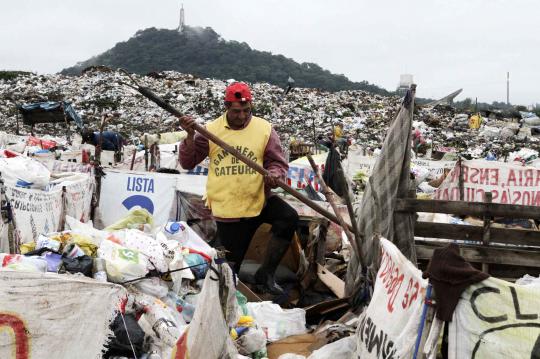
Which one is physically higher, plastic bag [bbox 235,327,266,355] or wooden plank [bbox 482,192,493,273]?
wooden plank [bbox 482,192,493,273]

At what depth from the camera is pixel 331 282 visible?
4.56m

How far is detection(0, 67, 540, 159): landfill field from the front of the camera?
18.3m

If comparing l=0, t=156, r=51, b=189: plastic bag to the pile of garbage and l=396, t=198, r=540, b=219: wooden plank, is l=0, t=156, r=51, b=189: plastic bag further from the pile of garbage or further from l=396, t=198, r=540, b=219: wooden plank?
l=396, t=198, r=540, b=219: wooden plank

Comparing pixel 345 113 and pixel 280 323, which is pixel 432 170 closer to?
pixel 280 323

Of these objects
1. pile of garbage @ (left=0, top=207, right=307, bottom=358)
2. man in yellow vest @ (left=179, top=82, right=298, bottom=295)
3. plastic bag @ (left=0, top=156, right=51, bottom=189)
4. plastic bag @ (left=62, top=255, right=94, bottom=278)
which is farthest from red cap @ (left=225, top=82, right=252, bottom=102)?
plastic bag @ (left=0, top=156, right=51, bottom=189)

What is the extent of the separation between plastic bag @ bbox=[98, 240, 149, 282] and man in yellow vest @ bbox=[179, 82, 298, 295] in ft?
3.19

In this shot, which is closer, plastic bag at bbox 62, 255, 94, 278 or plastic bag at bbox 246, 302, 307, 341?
plastic bag at bbox 62, 255, 94, 278

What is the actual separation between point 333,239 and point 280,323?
Result: 83.6 inches

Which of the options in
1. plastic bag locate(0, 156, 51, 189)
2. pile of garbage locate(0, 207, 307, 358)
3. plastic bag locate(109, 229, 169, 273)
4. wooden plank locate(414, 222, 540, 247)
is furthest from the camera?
plastic bag locate(0, 156, 51, 189)

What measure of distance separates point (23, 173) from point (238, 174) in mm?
2000

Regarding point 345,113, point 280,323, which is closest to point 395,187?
point 280,323

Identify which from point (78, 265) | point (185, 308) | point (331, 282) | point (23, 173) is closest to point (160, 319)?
point (185, 308)

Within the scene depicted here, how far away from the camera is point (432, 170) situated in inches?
400

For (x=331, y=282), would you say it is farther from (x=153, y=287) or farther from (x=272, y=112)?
(x=272, y=112)
